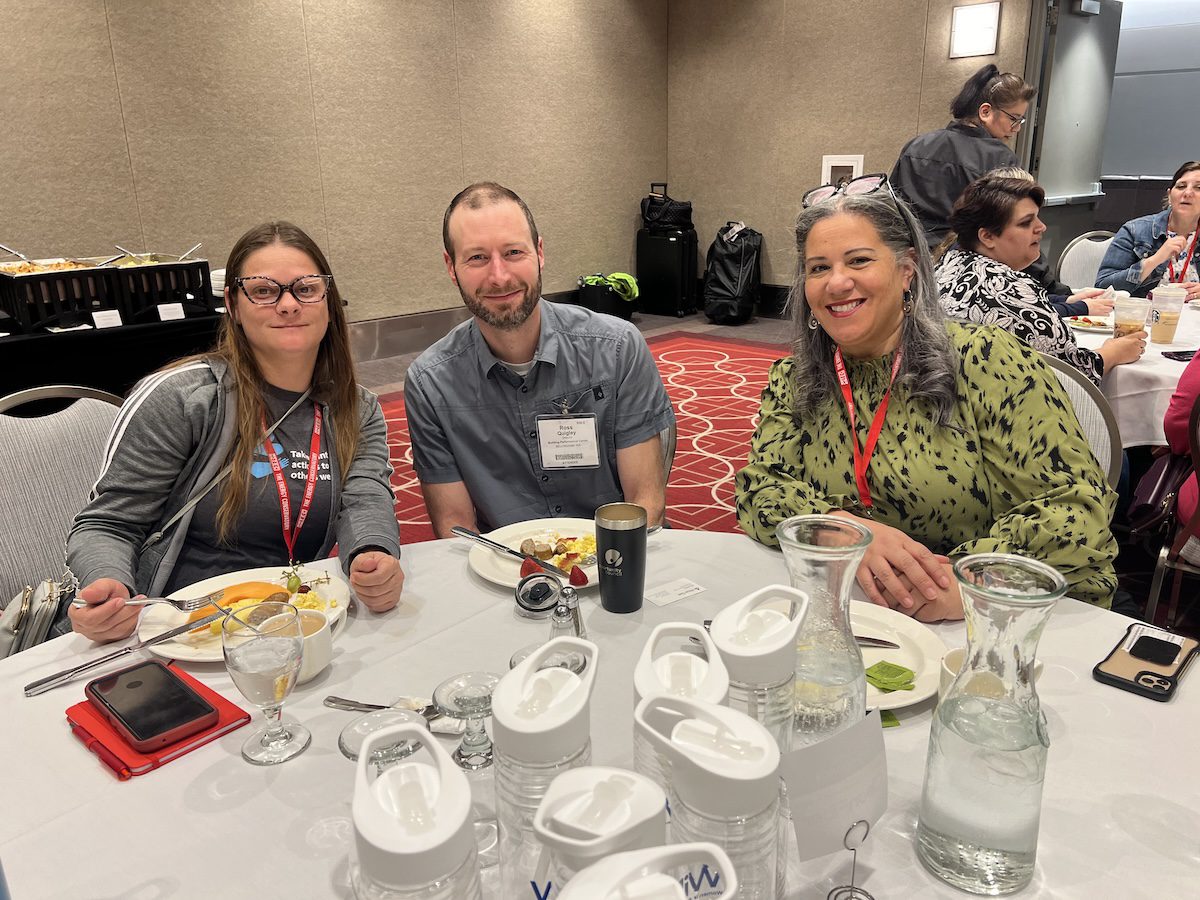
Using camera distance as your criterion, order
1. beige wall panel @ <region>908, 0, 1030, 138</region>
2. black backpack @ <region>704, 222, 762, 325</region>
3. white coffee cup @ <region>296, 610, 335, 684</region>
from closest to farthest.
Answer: white coffee cup @ <region>296, 610, 335, 684</region> < beige wall panel @ <region>908, 0, 1030, 138</region> < black backpack @ <region>704, 222, 762, 325</region>

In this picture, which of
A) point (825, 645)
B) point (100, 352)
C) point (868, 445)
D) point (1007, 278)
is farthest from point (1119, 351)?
point (100, 352)

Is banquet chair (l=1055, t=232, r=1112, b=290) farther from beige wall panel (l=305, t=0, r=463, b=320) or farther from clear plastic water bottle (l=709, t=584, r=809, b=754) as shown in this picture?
clear plastic water bottle (l=709, t=584, r=809, b=754)

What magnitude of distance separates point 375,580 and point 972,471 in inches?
45.1

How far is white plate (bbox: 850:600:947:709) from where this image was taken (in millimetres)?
1054

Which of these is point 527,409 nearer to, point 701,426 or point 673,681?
point 673,681

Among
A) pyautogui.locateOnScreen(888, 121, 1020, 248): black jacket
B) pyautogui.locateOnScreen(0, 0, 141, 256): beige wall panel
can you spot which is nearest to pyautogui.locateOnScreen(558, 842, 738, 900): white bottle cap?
pyautogui.locateOnScreen(888, 121, 1020, 248): black jacket

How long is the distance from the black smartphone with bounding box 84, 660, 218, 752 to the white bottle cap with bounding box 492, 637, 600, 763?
1.96 feet

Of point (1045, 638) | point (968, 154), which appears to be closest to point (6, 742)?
point (1045, 638)

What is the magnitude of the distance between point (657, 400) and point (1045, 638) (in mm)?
1309

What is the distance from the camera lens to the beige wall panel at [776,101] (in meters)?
7.44

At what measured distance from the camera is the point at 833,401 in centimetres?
178

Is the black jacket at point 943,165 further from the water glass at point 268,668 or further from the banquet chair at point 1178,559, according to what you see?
the water glass at point 268,668

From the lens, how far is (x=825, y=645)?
0.85 metres

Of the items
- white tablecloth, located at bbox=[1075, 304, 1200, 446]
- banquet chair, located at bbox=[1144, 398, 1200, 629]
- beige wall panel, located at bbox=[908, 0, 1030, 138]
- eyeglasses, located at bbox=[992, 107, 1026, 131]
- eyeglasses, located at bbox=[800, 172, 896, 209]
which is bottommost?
banquet chair, located at bbox=[1144, 398, 1200, 629]
